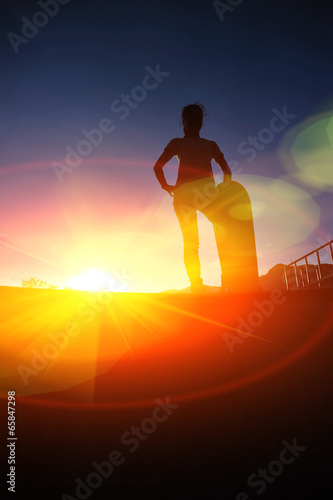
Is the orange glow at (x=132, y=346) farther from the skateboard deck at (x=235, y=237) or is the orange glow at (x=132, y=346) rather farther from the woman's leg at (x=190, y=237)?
the woman's leg at (x=190, y=237)

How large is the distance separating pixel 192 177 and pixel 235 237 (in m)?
1.01

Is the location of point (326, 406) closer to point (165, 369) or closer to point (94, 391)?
point (165, 369)

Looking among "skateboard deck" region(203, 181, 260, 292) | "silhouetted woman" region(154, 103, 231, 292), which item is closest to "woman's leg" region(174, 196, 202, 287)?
"silhouetted woman" region(154, 103, 231, 292)

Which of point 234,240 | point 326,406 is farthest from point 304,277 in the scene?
point 326,406

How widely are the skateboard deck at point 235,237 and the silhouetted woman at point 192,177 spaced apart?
0.54 feet

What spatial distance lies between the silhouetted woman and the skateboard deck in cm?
17

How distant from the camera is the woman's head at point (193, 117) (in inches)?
167

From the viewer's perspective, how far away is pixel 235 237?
3.59 m

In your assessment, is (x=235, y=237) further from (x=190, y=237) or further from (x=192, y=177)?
(x=192, y=177)

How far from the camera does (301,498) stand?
1698 mm

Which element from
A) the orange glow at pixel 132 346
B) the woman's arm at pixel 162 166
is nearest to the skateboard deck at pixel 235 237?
the woman's arm at pixel 162 166

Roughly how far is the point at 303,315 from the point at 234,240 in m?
1.28

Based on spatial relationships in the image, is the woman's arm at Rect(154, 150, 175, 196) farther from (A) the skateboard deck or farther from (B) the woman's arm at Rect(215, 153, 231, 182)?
(A) the skateboard deck

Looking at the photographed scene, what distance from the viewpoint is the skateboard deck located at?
3.54m
